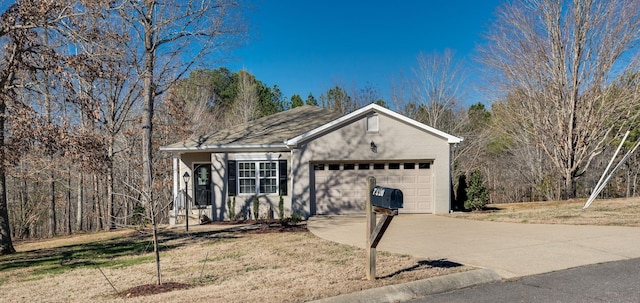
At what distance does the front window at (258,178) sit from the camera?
619 inches

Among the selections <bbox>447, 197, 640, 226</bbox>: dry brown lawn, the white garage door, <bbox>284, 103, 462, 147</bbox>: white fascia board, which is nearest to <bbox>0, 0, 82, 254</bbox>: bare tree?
<bbox>284, 103, 462, 147</bbox>: white fascia board

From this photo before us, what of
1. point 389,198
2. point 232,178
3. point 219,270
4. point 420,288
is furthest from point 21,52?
point 420,288

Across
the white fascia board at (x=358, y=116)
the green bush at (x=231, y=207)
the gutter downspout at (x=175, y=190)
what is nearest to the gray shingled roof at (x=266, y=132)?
the gutter downspout at (x=175, y=190)

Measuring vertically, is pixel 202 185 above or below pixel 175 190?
above

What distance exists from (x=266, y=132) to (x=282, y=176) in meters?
2.51

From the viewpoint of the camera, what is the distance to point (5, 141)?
422 inches

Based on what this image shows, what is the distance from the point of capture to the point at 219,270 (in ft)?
24.2

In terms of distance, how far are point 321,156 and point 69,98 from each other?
26.0 ft

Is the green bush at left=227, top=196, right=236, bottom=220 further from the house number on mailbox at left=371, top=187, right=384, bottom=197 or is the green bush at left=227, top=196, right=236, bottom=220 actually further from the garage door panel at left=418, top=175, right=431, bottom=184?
the house number on mailbox at left=371, top=187, right=384, bottom=197

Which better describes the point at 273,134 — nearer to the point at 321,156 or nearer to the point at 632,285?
the point at 321,156

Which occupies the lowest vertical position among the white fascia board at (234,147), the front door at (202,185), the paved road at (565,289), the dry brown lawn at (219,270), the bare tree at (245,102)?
the dry brown lawn at (219,270)

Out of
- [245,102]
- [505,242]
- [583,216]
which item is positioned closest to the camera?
[505,242]

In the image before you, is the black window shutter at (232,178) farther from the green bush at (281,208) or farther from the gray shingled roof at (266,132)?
the green bush at (281,208)

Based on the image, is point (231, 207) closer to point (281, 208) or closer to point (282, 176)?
point (281, 208)
